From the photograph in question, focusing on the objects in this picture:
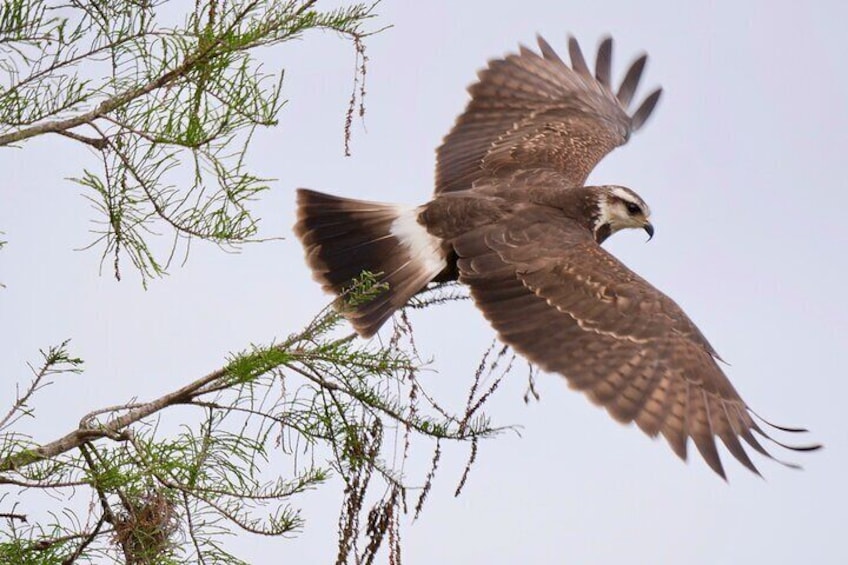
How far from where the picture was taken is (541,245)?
654cm

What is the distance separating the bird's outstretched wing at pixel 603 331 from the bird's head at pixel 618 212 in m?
0.48

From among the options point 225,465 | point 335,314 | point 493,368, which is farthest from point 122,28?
point 493,368

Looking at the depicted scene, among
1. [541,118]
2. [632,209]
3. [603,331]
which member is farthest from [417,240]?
[541,118]

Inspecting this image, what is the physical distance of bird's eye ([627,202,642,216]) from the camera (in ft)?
24.1

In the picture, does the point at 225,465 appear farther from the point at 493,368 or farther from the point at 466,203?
the point at 466,203

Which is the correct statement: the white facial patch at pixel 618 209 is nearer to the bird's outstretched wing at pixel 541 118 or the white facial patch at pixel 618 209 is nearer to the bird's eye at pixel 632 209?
the bird's eye at pixel 632 209

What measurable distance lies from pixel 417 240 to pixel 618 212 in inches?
47.8

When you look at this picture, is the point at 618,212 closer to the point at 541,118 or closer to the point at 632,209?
the point at 632,209

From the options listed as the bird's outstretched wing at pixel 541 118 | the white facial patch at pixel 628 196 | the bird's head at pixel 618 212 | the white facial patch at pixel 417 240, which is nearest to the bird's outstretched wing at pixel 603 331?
the white facial patch at pixel 417 240

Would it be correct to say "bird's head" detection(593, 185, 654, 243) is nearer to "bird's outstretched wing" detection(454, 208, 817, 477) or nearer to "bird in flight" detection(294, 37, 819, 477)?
"bird in flight" detection(294, 37, 819, 477)

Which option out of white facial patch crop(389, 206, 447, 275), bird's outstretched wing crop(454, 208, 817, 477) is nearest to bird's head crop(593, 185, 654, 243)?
bird's outstretched wing crop(454, 208, 817, 477)

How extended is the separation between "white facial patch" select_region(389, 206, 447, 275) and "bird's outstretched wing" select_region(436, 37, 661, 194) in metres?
0.92

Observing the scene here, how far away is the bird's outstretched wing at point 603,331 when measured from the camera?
560 cm

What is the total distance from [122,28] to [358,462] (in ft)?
5.49
